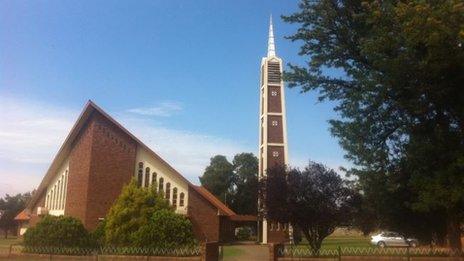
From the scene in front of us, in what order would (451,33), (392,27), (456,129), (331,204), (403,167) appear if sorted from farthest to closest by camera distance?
(331,204)
(403,167)
(456,129)
(392,27)
(451,33)

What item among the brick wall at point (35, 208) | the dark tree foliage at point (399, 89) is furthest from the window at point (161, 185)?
the dark tree foliage at point (399, 89)

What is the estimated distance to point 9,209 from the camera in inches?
3098

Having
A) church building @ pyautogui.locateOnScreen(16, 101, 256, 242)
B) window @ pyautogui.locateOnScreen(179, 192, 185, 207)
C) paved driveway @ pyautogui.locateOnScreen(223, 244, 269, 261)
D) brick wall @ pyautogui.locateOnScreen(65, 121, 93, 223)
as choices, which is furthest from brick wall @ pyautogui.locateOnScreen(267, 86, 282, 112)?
brick wall @ pyautogui.locateOnScreen(65, 121, 93, 223)

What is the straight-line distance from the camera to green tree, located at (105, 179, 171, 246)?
28906mm

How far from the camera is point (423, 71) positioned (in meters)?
17.7

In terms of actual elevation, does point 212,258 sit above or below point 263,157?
below

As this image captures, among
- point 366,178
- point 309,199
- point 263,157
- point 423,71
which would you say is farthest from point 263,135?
point 423,71

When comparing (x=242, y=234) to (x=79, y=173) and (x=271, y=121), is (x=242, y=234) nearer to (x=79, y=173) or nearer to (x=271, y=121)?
(x=271, y=121)

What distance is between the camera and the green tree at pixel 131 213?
28.9 meters

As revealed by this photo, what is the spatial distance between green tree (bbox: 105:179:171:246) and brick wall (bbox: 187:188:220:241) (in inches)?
282

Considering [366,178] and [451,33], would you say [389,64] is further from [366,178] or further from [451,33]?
[366,178]

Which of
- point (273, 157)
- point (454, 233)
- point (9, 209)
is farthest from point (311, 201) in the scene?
point (9, 209)

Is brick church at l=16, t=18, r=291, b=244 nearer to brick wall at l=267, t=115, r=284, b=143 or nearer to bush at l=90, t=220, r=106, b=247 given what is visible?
bush at l=90, t=220, r=106, b=247

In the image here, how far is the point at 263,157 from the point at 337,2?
37.2 metres
